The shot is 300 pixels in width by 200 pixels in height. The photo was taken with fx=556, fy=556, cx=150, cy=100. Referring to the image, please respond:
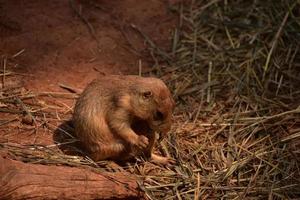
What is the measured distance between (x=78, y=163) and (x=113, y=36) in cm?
220

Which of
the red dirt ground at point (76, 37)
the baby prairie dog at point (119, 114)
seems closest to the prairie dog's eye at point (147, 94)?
the baby prairie dog at point (119, 114)

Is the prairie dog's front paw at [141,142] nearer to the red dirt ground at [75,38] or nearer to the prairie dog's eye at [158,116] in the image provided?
the prairie dog's eye at [158,116]

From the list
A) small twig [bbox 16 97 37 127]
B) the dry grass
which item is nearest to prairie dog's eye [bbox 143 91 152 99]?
the dry grass

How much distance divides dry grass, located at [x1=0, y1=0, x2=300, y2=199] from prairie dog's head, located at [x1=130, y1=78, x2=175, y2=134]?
45 centimetres

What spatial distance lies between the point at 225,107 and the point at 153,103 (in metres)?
1.30

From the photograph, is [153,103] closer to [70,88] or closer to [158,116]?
[158,116]

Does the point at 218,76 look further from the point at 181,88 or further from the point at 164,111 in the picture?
the point at 164,111

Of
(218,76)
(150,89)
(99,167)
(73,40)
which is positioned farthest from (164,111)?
(73,40)

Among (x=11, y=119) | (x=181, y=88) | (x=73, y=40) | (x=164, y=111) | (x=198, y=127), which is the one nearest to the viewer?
(x=164, y=111)

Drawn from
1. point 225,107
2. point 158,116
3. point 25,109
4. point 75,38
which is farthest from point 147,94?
point 75,38

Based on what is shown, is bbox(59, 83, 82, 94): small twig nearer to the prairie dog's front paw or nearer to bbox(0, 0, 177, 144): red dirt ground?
bbox(0, 0, 177, 144): red dirt ground

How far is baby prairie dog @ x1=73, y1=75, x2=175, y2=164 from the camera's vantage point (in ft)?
13.5

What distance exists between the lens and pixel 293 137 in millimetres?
4770

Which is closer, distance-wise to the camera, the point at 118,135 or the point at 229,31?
the point at 118,135
